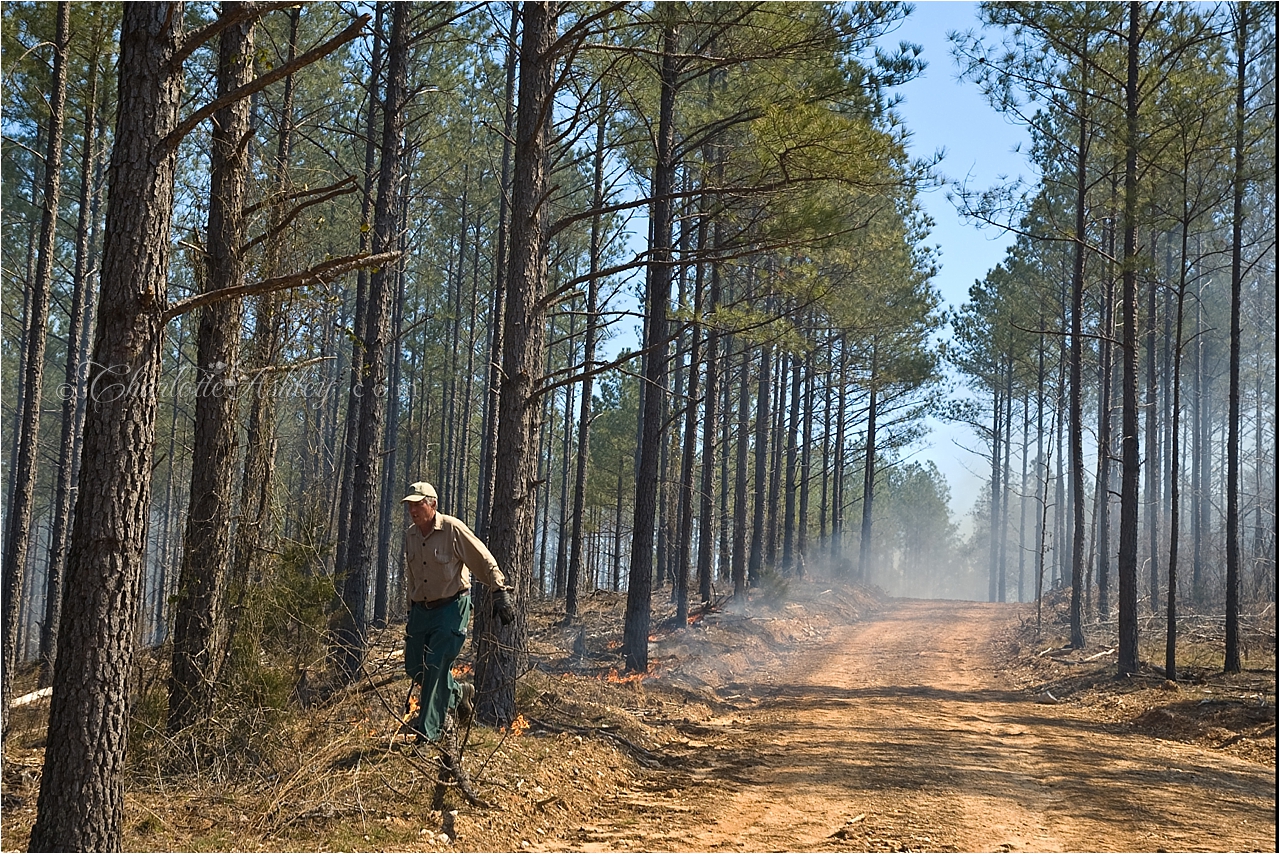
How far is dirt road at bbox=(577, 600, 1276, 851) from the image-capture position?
533 centimetres

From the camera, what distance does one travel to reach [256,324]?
6.52 metres

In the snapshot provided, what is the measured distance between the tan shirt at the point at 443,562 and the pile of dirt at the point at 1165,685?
261 inches

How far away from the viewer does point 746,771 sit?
7293 mm

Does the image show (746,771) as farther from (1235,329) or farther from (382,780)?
(1235,329)

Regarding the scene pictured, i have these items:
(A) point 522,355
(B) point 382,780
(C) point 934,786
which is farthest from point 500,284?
(B) point 382,780

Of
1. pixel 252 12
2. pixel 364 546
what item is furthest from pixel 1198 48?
pixel 252 12

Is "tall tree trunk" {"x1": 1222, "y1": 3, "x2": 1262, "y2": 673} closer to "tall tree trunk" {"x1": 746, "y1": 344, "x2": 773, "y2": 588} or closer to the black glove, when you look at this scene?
the black glove

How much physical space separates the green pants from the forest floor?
0.64 feet

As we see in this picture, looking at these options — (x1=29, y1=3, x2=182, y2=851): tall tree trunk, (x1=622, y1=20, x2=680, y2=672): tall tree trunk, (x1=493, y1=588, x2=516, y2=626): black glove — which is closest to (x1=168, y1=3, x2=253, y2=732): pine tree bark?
(x1=493, y1=588, x2=516, y2=626): black glove

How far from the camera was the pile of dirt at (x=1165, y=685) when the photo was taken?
9.36m

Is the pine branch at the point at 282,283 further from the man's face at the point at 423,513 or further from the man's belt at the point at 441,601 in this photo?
the man's belt at the point at 441,601

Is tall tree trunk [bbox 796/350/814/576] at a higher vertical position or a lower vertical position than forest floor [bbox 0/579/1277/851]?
higher

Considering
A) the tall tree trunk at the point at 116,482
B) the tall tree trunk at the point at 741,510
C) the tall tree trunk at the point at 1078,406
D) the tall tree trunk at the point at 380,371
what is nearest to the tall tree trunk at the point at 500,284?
the tall tree trunk at the point at 380,371

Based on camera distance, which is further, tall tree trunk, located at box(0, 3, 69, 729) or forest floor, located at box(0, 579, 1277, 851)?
tall tree trunk, located at box(0, 3, 69, 729)
